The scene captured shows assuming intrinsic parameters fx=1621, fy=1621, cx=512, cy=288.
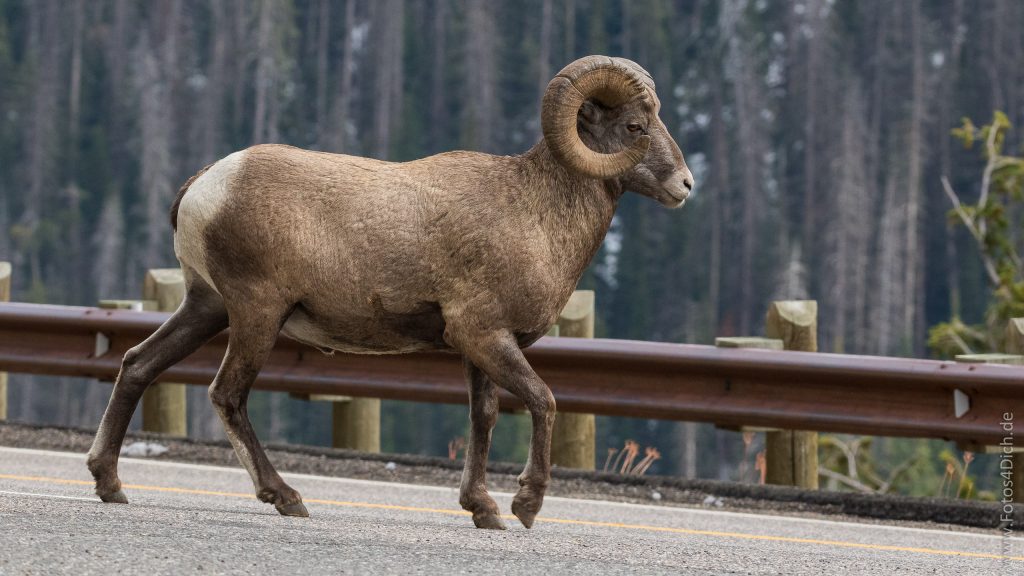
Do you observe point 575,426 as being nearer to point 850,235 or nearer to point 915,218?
point 915,218

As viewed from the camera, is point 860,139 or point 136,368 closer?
point 136,368

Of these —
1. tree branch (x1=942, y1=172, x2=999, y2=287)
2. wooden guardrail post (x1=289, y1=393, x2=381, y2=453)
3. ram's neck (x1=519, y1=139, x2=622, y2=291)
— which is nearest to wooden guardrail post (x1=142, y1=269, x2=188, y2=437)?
wooden guardrail post (x1=289, y1=393, x2=381, y2=453)

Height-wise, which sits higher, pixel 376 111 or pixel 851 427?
pixel 376 111

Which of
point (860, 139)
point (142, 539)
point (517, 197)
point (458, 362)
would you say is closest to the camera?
point (142, 539)

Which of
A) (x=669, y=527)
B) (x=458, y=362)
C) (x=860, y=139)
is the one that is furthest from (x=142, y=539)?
(x=860, y=139)

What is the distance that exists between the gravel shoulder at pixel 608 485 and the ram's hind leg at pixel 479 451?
171 centimetres

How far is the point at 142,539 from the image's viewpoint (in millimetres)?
4863

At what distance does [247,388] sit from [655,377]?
101 inches

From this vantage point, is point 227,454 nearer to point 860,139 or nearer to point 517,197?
point 517,197

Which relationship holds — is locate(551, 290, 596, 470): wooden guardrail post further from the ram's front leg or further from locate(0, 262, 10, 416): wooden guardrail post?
locate(0, 262, 10, 416): wooden guardrail post

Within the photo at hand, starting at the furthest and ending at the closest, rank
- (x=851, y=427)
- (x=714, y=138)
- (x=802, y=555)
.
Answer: (x=714, y=138) < (x=851, y=427) < (x=802, y=555)

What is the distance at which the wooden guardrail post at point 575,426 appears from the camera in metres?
8.89

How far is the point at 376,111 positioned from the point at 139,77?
1114cm

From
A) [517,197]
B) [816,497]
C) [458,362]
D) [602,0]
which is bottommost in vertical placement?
[816,497]
